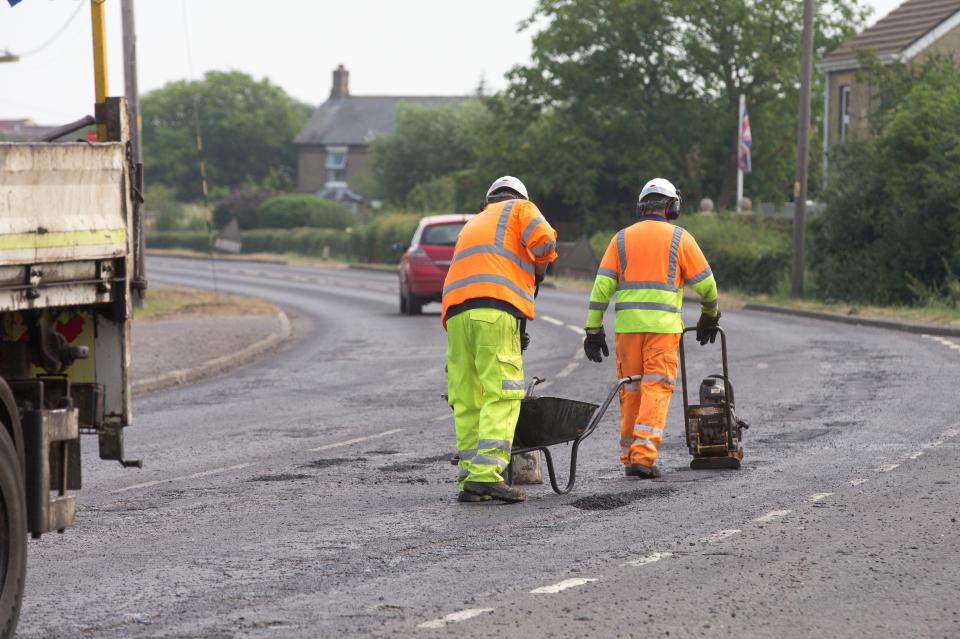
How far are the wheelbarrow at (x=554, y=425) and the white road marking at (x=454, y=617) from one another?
2884mm

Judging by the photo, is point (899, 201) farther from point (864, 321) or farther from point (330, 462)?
point (330, 462)

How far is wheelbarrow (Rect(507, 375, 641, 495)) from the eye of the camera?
9047 millimetres

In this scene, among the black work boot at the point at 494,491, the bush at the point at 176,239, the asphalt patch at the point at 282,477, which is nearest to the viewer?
the black work boot at the point at 494,491

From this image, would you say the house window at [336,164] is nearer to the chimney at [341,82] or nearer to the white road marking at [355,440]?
the chimney at [341,82]

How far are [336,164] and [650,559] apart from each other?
10733 cm

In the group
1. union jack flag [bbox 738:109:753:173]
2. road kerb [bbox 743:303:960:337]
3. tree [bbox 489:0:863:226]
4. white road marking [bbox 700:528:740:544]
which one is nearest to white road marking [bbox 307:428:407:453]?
white road marking [bbox 700:528:740:544]

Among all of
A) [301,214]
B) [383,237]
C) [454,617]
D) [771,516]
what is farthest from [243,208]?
[454,617]

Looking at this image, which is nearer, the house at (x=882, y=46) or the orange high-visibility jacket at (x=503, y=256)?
the orange high-visibility jacket at (x=503, y=256)

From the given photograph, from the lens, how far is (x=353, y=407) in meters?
14.7

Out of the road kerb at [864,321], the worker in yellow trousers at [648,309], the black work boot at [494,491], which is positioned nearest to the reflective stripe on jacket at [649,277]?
the worker in yellow trousers at [648,309]

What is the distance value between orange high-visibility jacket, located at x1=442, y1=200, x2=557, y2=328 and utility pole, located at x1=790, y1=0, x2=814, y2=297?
2209 centimetres

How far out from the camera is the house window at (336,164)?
112 metres

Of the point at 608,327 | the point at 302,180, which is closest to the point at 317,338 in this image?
the point at 608,327

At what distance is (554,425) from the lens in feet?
30.4
